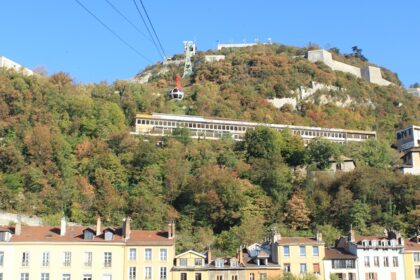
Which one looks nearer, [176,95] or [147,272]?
[147,272]

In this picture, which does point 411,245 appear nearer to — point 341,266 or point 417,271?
point 417,271

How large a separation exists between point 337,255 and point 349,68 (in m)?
82.8

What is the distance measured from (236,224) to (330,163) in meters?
21.2

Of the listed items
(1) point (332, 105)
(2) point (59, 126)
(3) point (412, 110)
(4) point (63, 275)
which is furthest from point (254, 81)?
(4) point (63, 275)

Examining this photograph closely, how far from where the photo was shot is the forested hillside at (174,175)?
6469 centimetres

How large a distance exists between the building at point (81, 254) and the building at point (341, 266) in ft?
41.2

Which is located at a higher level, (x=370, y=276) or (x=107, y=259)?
(x=107, y=259)

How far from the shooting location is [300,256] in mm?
51531

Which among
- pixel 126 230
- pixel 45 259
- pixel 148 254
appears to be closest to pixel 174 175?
pixel 126 230

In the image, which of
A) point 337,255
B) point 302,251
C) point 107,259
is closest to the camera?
point 107,259

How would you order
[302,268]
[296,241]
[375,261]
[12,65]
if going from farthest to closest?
[12,65], [375,261], [296,241], [302,268]

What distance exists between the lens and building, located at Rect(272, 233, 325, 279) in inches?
2014

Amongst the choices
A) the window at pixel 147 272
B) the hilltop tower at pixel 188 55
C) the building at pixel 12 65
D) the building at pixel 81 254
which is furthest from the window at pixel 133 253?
the hilltop tower at pixel 188 55

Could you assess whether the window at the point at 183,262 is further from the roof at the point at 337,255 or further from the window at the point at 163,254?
the roof at the point at 337,255
